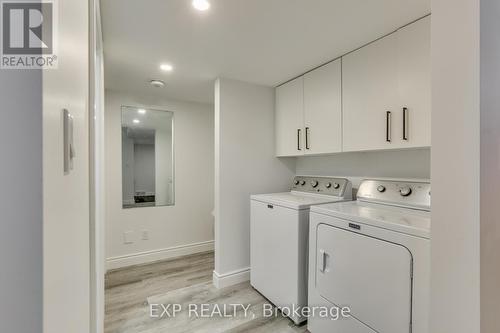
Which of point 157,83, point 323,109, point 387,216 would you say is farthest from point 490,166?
point 157,83

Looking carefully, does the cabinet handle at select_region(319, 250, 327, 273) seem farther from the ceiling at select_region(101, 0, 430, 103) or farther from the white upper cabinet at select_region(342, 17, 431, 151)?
the ceiling at select_region(101, 0, 430, 103)

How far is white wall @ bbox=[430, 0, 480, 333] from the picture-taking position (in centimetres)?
75

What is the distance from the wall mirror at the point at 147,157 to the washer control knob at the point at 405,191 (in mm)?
2594

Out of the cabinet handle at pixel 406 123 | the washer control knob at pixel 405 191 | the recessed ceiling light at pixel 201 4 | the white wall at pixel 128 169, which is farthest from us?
the white wall at pixel 128 169

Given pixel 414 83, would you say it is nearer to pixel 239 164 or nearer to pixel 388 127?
pixel 388 127

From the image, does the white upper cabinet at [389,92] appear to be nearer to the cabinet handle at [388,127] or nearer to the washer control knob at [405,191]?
the cabinet handle at [388,127]

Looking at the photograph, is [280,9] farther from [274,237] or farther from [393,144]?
[274,237]

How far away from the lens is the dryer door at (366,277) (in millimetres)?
1210

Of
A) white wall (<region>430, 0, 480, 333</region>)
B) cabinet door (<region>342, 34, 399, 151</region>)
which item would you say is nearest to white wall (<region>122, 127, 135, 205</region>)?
cabinet door (<region>342, 34, 399, 151</region>)

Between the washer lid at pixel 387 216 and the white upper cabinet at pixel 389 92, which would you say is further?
the white upper cabinet at pixel 389 92

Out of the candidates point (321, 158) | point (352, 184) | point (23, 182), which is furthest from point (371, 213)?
point (23, 182)

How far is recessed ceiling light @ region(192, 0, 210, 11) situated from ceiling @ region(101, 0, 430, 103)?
0.10ft

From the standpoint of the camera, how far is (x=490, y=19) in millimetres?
774

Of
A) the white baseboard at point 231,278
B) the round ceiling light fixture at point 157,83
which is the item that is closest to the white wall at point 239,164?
Answer: the white baseboard at point 231,278
